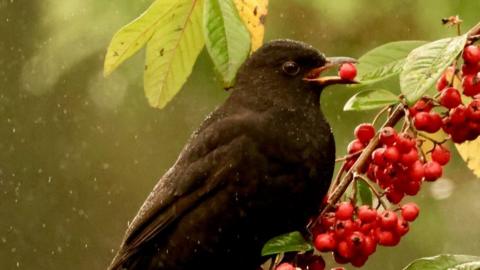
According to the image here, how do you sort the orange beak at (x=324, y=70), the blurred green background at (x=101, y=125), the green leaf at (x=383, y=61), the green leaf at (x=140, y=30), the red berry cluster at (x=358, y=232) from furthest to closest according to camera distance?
the blurred green background at (x=101, y=125)
the orange beak at (x=324, y=70)
the red berry cluster at (x=358, y=232)
the green leaf at (x=140, y=30)
the green leaf at (x=383, y=61)

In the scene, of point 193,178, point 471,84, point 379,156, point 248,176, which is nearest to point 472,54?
point 471,84

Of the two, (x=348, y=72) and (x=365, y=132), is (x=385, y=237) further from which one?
(x=348, y=72)

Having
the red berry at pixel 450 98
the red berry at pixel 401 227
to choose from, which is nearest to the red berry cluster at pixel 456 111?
the red berry at pixel 450 98

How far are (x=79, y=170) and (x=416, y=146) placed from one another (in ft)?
29.3

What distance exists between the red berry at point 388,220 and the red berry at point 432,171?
0.10m

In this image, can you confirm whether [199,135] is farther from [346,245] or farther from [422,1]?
[422,1]

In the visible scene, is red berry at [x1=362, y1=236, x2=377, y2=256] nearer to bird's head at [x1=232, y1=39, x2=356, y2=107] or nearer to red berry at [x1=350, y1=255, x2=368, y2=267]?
red berry at [x1=350, y1=255, x2=368, y2=267]

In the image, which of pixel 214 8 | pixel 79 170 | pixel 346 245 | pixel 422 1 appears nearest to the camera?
pixel 214 8

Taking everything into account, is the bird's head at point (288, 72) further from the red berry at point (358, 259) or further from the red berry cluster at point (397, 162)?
the red berry at point (358, 259)

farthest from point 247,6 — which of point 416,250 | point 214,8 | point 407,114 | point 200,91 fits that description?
point 200,91

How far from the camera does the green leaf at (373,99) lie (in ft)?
7.47

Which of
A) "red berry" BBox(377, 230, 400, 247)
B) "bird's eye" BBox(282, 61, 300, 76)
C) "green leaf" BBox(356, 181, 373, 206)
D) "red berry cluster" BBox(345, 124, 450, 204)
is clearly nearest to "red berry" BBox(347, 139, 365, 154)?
"red berry cluster" BBox(345, 124, 450, 204)

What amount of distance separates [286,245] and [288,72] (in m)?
0.84

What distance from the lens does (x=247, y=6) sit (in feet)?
7.99
